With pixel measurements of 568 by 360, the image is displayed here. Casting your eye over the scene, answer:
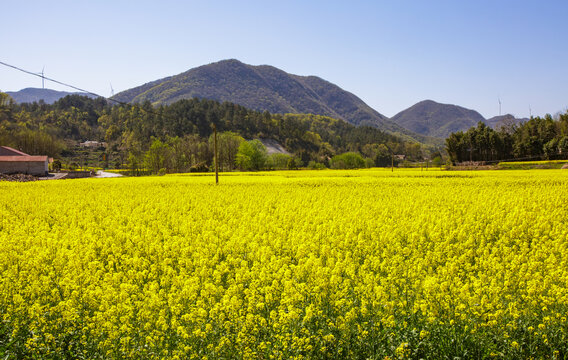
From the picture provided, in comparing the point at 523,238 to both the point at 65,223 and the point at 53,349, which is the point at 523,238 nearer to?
the point at 53,349

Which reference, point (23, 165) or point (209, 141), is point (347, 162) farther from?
point (23, 165)

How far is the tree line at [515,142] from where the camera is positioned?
79.7 m

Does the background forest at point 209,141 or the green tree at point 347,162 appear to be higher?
the background forest at point 209,141

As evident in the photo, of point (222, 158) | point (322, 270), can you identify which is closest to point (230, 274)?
point (322, 270)

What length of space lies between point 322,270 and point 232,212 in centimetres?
895

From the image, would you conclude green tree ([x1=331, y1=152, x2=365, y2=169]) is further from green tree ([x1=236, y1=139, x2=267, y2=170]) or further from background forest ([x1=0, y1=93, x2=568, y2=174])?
green tree ([x1=236, y1=139, x2=267, y2=170])

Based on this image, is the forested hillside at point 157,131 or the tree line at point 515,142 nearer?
the tree line at point 515,142

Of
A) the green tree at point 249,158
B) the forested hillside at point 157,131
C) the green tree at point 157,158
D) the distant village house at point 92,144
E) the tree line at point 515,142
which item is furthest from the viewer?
the distant village house at point 92,144

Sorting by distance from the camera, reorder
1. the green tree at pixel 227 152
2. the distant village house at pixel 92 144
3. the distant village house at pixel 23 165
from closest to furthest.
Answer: the distant village house at pixel 23 165, the green tree at pixel 227 152, the distant village house at pixel 92 144

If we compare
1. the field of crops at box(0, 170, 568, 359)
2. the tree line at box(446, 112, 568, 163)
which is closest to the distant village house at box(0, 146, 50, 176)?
the field of crops at box(0, 170, 568, 359)

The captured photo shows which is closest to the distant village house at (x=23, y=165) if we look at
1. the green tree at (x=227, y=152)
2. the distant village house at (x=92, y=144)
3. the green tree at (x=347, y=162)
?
the green tree at (x=227, y=152)

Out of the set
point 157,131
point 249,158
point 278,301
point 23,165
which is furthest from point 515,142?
point 157,131

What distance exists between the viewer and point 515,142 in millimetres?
91500

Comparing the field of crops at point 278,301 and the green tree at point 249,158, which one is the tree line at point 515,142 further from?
the field of crops at point 278,301
